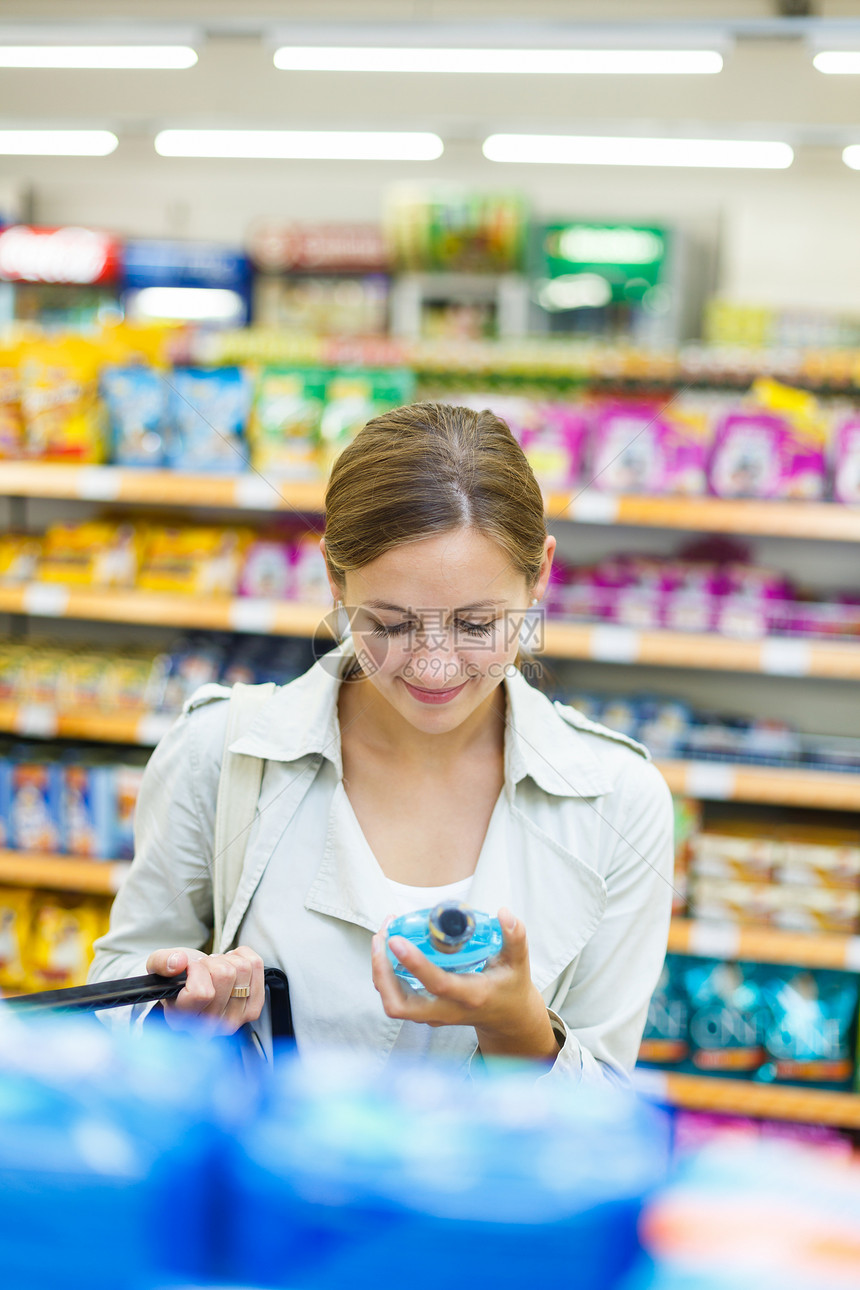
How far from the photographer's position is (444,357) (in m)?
4.50

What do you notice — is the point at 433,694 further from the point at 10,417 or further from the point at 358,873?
the point at 10,417

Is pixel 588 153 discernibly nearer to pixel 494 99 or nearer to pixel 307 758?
pixel 494 99

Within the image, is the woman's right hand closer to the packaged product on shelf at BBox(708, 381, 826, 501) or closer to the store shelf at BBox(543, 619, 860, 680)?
the store shelf at BBox(543, 619, 860, 680)

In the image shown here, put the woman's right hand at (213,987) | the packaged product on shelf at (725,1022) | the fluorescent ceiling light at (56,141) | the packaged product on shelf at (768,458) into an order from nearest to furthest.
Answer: the woman's right hand at (213,987) → the packaged product on shelf at (768,458) → the packaged product on shelf at (725,1022) → the fluorescent ceiling light at (56,141)

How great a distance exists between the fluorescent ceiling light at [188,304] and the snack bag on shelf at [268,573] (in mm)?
4412

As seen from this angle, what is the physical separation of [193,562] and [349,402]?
632mm

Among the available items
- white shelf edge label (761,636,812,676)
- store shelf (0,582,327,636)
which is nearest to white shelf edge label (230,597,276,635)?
store shelf (0,582,327,636)

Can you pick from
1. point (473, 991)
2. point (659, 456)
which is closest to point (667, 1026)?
point (659, 456)

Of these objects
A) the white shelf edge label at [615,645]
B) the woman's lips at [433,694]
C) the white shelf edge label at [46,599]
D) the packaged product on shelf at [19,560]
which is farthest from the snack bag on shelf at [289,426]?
the woman's lips at [433,694]

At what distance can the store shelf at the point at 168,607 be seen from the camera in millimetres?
2625

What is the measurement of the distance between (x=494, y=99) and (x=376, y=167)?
2.89 feet

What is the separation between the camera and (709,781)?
2510 mm

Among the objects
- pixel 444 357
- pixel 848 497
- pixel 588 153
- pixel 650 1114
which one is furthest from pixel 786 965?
pixel 588 153

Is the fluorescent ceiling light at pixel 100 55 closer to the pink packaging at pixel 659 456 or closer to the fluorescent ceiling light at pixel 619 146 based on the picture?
the fluorescent ceiling light at pixel 619 146
